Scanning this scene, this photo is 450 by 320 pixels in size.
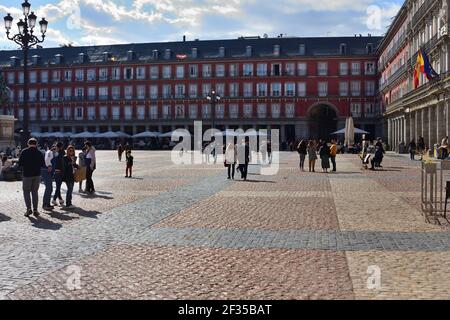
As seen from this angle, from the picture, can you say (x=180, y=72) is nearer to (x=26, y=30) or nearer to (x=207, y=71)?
(x=207, y=71)

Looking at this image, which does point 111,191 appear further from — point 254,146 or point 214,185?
point 254,146

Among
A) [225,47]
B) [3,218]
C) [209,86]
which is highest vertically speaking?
[225,47]

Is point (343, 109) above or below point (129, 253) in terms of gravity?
above

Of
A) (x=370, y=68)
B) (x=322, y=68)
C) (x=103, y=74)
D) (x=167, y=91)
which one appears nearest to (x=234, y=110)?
(x=167, y=91)

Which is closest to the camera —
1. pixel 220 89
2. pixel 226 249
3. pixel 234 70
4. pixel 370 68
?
pixel 226 249

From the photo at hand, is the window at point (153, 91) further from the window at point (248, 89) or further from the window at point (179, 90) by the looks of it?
the window at point (248, 89)

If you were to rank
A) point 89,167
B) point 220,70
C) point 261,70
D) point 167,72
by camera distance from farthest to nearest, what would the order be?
point 167,72 < point 220,70 < point 261,70 < point 89,167

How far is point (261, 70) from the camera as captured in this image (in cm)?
7769

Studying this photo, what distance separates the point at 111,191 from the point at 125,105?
66.2 metres

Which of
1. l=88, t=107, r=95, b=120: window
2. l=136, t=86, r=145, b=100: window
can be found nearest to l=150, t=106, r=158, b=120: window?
l=136, t=86, r=145, b=100: window

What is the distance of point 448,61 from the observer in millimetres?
35469

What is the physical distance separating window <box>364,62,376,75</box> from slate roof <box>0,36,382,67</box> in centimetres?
151

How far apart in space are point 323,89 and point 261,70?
29.4 ft
